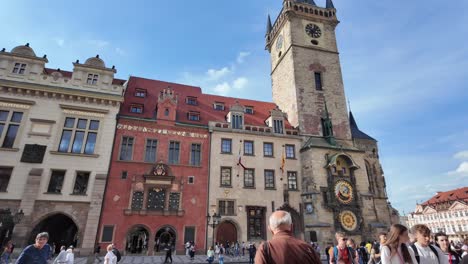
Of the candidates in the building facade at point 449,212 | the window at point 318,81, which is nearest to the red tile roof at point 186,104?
the window at point 318,81

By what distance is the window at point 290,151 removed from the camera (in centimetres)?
2759

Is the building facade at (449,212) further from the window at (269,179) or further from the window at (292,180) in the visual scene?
the window at (269,179)

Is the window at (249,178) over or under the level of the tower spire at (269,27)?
under

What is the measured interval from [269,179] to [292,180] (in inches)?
94.3

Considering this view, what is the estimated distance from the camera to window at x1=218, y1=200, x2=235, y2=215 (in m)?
23.8

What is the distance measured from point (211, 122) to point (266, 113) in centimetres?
818

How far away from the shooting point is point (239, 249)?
74.3 ft

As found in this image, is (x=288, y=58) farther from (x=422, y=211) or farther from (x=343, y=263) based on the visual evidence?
(x=422, y=211)

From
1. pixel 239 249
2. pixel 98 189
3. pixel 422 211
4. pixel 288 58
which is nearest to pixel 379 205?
pixel 239 249

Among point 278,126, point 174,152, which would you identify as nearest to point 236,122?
point 278,126

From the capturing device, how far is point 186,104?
1134 inches

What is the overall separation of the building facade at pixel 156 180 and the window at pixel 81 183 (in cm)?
168

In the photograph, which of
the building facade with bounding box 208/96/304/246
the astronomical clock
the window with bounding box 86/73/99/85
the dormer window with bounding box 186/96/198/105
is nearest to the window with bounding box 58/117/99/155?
the window with bounding box 86/73/99/85

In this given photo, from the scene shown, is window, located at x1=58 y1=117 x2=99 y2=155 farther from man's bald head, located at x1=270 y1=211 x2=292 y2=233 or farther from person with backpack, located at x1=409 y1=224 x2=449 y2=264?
person with backpack, located at x1=409 y1=224 x2=449 y2=264
